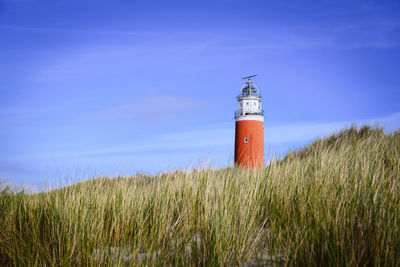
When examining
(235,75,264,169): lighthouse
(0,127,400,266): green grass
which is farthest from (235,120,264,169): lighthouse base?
(0,127,400,266): green grass

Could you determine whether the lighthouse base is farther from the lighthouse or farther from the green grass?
the green grass

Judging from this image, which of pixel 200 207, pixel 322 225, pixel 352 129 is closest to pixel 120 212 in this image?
pixel 200 207

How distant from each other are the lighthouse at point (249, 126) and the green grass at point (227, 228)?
1251cm

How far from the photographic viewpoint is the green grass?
2217 mm

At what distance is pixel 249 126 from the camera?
17344 mm

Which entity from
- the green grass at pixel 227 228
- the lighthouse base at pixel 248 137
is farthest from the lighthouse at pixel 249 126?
the green grass at pixel 227 228

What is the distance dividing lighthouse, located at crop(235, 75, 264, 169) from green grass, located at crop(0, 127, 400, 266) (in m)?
12.5

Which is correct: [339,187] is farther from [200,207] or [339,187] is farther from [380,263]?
[200,207]

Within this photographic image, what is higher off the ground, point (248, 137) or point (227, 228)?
point (248, 137)

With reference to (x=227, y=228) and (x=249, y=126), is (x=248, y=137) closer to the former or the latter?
(x=249, y=126)

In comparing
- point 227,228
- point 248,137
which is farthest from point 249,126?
point 227,228

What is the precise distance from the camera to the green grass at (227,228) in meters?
2.22

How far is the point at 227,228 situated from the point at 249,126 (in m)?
15.0

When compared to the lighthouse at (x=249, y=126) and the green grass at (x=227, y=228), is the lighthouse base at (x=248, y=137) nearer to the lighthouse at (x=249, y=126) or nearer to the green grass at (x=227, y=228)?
the lighthouse at (x=249, y=126)
